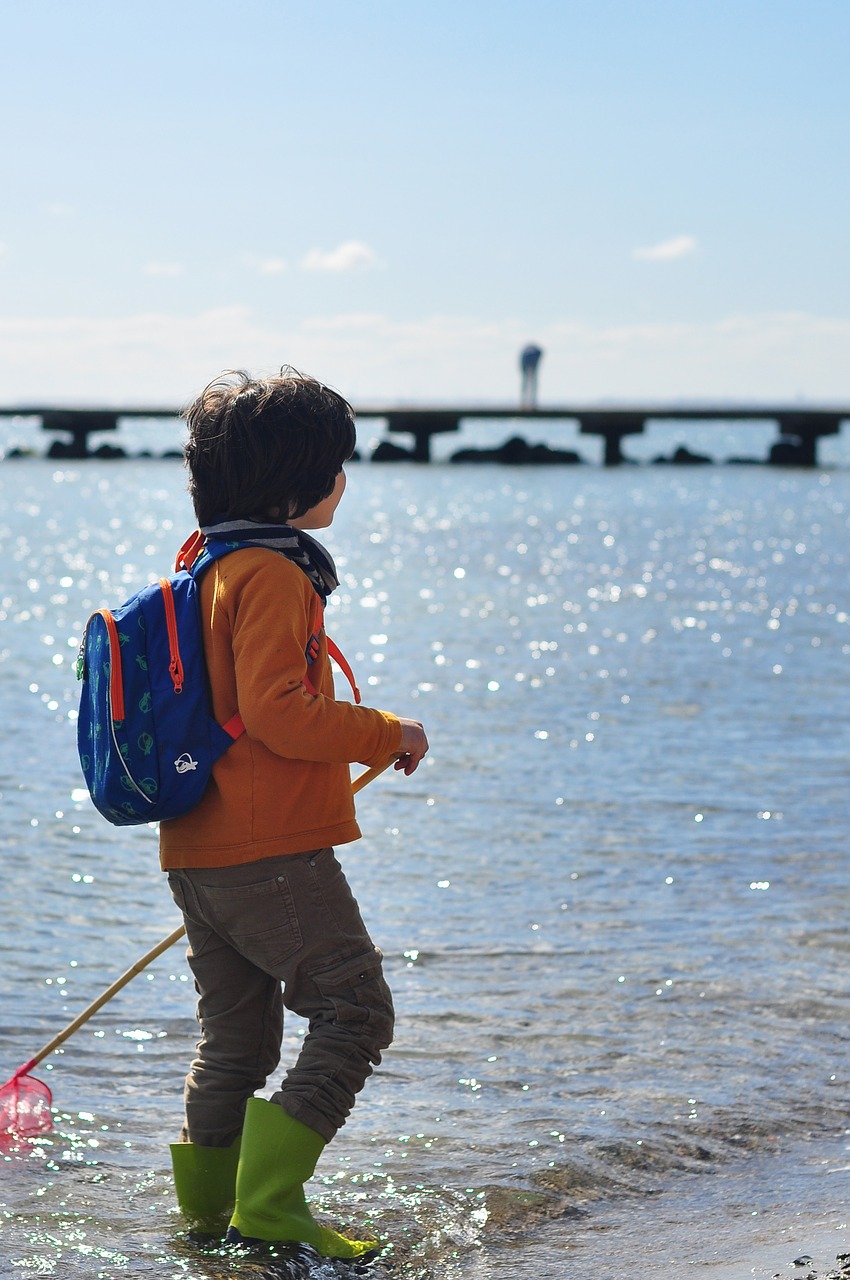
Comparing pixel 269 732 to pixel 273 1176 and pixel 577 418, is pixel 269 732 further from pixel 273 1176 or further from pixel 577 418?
pixel 577 418

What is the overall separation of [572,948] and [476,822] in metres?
1.95

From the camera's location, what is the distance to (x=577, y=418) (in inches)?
2406

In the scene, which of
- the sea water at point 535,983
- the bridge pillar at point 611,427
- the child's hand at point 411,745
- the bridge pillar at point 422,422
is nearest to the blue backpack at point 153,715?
the child's hand at point 411,745

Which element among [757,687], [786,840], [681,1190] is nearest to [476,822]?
[786,840]

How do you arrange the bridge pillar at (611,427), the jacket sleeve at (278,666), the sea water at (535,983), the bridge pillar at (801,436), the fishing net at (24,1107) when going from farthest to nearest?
the bridge pillar at (611,427) < the bridge pillar at (801,436) < the fishing net at (24,1107) < the sea water at (535,983) < the jacket sleeve at (278,666)

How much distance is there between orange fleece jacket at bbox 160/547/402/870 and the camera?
8.85 ft

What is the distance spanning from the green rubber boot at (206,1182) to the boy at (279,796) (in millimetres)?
155

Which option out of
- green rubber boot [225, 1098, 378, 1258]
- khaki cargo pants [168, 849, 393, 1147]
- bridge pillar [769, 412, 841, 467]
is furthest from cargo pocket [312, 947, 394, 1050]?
bridge pillar [769, 412, 841, 467]

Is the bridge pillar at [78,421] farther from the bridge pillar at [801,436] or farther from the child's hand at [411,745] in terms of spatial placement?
the child's hand at [411,745]

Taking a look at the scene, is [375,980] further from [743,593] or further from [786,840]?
[743,593]

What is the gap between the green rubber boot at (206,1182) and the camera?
10.1ft

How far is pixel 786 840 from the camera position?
7.03 meters

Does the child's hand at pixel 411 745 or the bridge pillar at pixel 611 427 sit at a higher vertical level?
the bridge pillar at pixel 611 427

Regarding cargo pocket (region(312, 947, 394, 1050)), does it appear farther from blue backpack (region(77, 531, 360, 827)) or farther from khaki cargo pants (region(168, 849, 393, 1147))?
blue backpack (region(77, 531, 360, 827))
